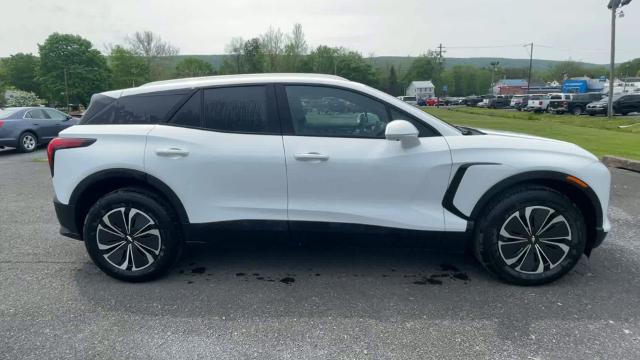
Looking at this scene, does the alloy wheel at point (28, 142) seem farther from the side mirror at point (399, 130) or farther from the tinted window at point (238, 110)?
the side mirror at point (399, 130)

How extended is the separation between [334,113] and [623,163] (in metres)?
7.55

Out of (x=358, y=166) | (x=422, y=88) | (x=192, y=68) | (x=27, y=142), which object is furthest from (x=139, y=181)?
(x=422, y=88)

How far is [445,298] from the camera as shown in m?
3.24

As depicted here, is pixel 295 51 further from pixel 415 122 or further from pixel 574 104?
pixel 415 122

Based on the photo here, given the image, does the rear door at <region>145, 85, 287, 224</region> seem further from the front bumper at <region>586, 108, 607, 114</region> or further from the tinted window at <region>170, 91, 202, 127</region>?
the front bumper at <region>586, 108, 607, 114</region>

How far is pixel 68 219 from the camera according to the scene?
3605mm

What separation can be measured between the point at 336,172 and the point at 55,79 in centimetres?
7238

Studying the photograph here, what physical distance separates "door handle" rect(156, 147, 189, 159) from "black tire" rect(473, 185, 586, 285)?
2.39m

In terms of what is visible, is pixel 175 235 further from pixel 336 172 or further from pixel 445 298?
pixel 445 298

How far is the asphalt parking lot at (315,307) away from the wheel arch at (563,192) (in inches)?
19.2

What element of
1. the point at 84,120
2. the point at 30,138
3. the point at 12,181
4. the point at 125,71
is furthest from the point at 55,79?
the point at 84,120

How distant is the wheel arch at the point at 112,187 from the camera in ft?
11.3

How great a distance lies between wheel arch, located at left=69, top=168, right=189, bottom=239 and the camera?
3.44 m

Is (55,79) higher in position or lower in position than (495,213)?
higher
